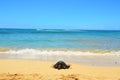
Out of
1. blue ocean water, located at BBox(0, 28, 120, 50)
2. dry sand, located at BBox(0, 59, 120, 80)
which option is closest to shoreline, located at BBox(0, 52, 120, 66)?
dry sand, located at BBox(0, 59, 120, 80)

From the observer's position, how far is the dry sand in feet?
20.2

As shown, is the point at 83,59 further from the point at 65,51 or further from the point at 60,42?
the point at 60,42

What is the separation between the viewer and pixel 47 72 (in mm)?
6855

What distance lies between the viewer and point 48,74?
21.4ft

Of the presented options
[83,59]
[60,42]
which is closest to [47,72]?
[83,59]

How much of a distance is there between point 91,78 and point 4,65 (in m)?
3.26

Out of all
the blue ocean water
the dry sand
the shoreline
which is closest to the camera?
the dry sand

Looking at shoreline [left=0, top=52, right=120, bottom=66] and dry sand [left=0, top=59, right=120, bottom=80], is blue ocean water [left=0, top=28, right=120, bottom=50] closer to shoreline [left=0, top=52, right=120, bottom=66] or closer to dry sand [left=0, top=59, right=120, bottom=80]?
shoreline [left=0, top=52, right=120, bottom=66]

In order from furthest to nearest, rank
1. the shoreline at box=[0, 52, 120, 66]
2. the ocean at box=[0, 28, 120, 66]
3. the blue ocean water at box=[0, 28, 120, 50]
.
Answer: the blue ocean water at box=[0, 28, 120, 50] < the ocean at box=[0, 28, 120, 66] < the shoreline at box=[0, 52, 120, 66]

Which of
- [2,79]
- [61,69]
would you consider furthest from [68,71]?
[2,79]

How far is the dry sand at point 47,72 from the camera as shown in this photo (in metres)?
6.16

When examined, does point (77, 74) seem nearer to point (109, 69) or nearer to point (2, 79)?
point (109, 69)

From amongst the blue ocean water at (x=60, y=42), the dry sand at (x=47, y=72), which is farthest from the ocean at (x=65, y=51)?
the dry sand at (x=47, y=72)

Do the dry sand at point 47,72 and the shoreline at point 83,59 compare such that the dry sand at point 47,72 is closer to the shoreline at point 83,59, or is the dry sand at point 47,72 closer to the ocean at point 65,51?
the shoreline at point 83,59
